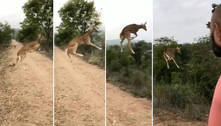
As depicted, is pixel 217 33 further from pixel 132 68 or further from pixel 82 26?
pixel 82 26

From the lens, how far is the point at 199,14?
5496 millimetres

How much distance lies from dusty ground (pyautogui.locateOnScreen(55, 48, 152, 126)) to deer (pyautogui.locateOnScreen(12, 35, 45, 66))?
0.30 metres

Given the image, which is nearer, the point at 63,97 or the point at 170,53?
the point at 63,97

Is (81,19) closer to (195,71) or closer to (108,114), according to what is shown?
(108,114)

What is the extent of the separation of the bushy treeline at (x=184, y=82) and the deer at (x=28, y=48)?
5.58ft

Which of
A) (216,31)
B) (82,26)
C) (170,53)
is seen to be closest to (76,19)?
(82,26)

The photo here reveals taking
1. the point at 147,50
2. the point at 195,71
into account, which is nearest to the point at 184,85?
the point at 195,71

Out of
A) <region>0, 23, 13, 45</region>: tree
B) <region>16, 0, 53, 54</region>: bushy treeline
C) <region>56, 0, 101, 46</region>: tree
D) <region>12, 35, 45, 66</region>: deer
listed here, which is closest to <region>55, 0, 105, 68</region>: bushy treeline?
<region>56, 0, 101, 46</region>: tree

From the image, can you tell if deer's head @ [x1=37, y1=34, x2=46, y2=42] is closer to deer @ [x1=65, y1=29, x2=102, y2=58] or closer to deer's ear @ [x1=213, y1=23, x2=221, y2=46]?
deer @ [x1=65, y1=29, x2=102, y2=58]

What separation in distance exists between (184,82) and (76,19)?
1.83 meters

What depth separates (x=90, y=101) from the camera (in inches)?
224

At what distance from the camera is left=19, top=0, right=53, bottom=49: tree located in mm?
5547

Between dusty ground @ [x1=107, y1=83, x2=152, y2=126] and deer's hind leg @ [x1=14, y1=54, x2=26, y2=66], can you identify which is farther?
dusty ground @ [x1=107, y1=83, x2=152, y2=126]

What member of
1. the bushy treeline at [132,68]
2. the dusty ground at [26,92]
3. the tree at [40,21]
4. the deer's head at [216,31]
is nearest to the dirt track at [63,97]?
the dusty ground at [26,92]
